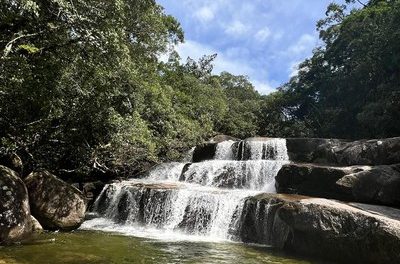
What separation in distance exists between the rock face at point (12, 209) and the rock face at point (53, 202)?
1.05 m

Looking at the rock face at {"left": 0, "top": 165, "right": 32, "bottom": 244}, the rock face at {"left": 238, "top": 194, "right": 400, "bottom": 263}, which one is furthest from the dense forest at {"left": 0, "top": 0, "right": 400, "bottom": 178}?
the rock face at {"left": 238, "top": 194, "right": 400, "bottom": 263}

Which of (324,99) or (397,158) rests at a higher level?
(324,99)

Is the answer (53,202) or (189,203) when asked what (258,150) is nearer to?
(189,203)

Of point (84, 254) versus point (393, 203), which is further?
point (393, 203)

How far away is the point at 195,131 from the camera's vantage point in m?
23.0

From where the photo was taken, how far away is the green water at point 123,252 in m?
8.89

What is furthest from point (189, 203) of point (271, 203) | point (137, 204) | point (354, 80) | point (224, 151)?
point (354, 80)

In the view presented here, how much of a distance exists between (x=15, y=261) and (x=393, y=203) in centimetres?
1129

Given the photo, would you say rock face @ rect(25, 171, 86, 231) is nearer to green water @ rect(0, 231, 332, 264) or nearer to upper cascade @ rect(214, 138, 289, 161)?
green water @ rect(0, 231, 332, 264)

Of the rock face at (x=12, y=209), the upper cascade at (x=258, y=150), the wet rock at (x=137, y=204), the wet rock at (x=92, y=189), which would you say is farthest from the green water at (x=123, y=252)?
the upper cascade at (x=258, y=150)

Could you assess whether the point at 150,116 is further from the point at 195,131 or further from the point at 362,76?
the point at 362,76

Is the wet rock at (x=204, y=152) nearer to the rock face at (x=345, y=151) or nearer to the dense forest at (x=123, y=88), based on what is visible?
the dense forest at (x=123, y=88)

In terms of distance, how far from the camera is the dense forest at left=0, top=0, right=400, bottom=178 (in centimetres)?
1056

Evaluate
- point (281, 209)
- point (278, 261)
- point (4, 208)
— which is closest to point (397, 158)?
point (281, 209)
